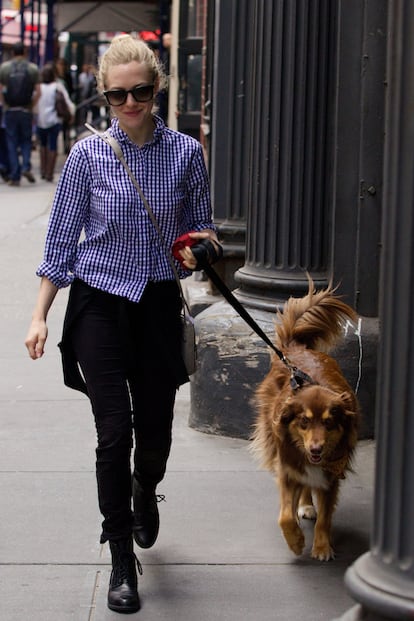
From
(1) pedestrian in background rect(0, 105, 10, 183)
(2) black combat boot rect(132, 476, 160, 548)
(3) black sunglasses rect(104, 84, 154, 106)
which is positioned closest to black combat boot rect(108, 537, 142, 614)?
(2) black combat boot rect(132, 476, 160, 548)

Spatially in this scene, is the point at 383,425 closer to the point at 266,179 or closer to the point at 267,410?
the point at 267,410

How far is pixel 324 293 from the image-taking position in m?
5.15

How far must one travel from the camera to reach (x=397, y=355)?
2578 millimetres

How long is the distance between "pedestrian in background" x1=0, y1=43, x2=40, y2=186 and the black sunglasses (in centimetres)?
1511

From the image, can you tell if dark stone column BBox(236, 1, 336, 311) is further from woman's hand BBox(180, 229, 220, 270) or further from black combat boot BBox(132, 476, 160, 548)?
woman's hand BBox(180, 229, 220, 270)

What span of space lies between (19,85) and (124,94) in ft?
49.9

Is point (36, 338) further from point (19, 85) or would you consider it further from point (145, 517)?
point (19, 85)

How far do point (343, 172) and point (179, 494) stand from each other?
1928 millimetres

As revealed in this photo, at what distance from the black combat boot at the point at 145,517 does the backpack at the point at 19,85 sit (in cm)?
1495

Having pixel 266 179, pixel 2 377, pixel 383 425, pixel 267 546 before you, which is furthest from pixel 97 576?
pixel 2 377

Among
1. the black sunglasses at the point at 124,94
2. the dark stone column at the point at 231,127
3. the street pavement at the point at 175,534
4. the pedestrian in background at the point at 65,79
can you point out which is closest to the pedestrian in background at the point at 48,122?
the pedestrian in background at the point at 65,79

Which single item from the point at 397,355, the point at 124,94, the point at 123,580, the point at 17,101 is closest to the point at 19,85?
the point at 17,101

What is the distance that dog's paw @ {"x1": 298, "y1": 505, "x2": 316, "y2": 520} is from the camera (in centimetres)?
523

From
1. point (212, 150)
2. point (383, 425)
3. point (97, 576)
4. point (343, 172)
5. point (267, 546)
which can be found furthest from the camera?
point (212, 150)
